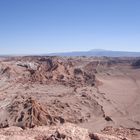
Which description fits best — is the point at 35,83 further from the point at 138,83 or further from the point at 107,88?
the point at 138,83

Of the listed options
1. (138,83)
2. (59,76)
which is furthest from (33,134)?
(138,83)

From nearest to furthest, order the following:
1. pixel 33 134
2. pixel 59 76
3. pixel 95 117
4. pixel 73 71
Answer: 1. pixel 33 134
2. pixel 95 117
3. pixel 59 76
4. pixel 73 71

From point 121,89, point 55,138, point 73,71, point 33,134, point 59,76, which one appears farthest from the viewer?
point 73,71

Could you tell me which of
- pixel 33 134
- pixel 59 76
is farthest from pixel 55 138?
pixel 59 76

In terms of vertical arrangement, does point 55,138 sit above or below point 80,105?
above

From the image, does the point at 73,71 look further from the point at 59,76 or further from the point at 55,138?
the point at 55,138

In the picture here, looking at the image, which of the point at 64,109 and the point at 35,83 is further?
the point at 35,83
